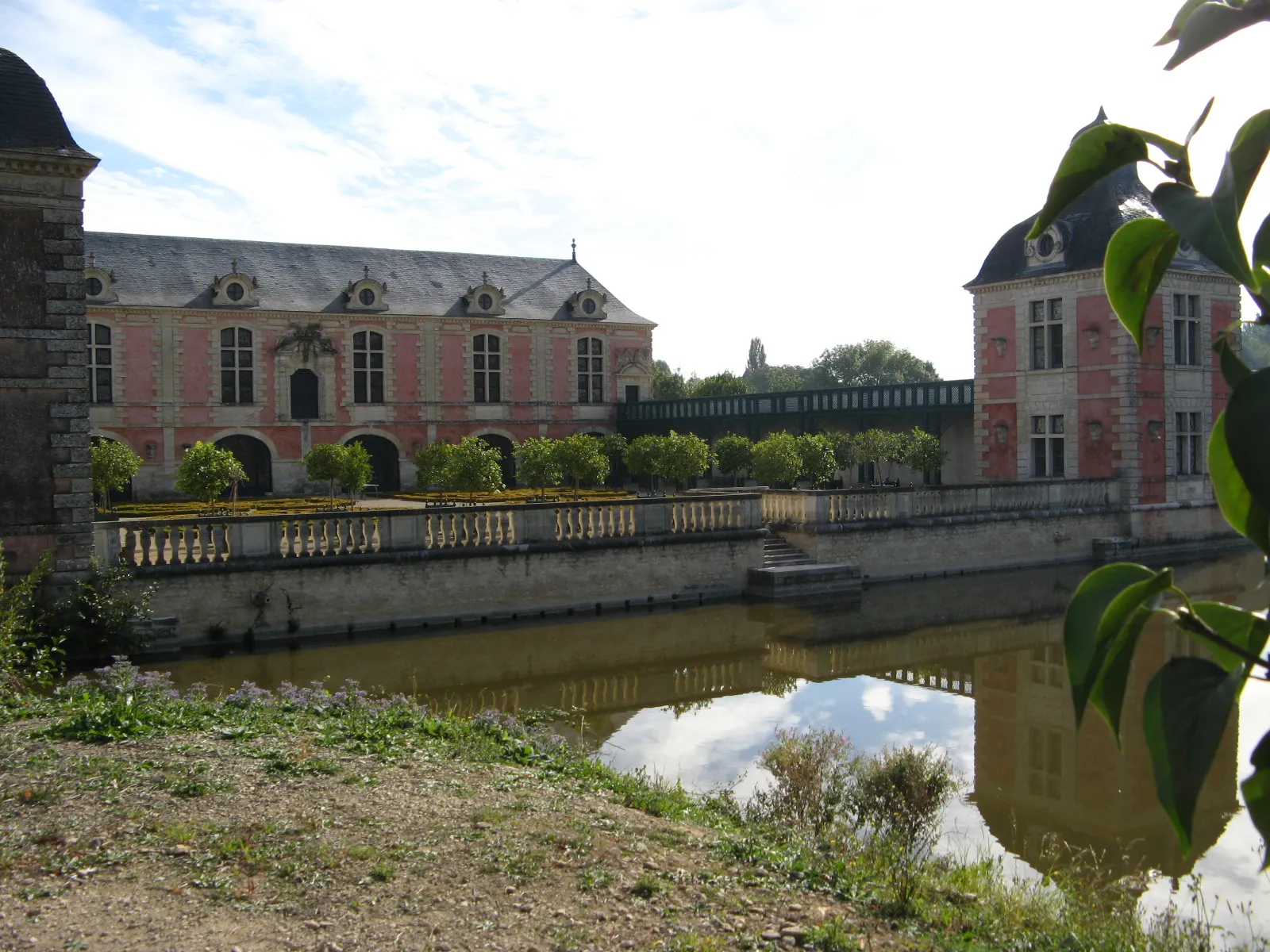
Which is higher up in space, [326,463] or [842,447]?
[842,447]

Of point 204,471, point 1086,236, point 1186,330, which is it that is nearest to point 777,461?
point 1086,236

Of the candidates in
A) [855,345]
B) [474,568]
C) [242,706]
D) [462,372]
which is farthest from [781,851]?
[855,345]

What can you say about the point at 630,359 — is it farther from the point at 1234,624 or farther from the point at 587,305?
the point at 1234,624

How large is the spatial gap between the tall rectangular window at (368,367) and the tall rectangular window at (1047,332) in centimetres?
1774

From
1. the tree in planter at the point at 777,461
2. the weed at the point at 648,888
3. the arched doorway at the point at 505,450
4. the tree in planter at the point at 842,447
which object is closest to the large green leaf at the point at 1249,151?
the weed at the point at 648,888

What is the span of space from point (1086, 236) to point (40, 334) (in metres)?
19.6

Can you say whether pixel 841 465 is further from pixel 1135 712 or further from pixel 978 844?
pixel 978 844

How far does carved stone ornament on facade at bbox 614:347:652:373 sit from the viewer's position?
3584 cm

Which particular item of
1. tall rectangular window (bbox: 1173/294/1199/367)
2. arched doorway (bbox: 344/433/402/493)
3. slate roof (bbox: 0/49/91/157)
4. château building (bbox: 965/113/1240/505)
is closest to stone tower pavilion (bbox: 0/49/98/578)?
slate roof (bbox: 0/49/91/157)

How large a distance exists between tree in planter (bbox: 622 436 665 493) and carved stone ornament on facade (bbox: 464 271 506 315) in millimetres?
9110

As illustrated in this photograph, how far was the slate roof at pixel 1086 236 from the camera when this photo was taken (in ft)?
74.7

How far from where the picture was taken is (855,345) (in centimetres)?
7156

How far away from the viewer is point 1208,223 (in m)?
1.07

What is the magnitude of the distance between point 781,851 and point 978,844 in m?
2.21
